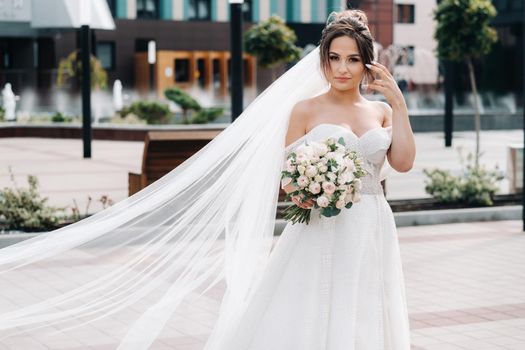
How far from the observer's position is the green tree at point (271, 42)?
3759 centimetres

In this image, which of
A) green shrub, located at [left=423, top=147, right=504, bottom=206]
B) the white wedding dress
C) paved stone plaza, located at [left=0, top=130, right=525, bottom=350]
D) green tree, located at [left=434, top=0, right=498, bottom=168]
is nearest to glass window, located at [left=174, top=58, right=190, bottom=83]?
green tree, located at [left=434, top=0, right=498, bottom=168]

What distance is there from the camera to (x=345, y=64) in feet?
16.7

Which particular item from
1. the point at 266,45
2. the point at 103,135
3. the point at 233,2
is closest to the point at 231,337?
the point at 233,2

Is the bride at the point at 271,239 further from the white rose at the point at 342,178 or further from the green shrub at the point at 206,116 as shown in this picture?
the green shrub at the point at 206,116

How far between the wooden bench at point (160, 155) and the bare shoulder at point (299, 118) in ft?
22.1

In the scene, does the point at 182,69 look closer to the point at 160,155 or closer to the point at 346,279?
the point at 160,155

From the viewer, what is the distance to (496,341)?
23.0 feet

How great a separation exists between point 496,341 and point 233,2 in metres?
7.29

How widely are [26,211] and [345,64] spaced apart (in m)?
6.56

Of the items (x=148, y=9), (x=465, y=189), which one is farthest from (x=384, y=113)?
(x=148, y=9)

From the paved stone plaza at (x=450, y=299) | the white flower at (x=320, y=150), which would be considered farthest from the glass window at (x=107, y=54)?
the white flower at (x=320, y=150)

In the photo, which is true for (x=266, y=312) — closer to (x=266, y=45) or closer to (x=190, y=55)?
(x=266, y=45)

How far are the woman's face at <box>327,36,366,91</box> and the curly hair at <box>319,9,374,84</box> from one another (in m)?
0.02

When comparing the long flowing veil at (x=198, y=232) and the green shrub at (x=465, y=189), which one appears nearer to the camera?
the long flowing veil at (x=198, y=232)
